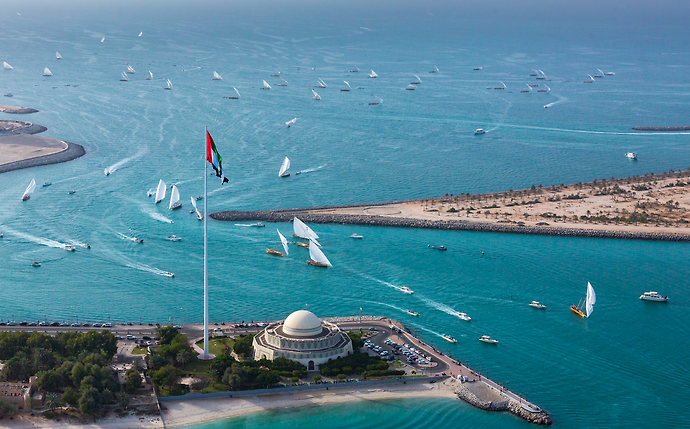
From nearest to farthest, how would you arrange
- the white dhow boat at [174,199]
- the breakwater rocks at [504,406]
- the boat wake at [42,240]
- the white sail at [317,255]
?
the breakwater rocks at [504,406], the white sail at [317,255], the boat wake at [42,240], the white dhow boat at [174,199]

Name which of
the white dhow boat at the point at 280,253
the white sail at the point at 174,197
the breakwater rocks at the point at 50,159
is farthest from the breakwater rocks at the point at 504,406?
the breakwater rocks at the point at 50,159

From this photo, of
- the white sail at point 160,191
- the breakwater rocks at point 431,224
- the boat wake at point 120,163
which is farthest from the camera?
the boat wake at point 120,163

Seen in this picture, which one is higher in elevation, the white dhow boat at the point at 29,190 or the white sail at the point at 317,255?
the white dhow boat at the point at 29,190

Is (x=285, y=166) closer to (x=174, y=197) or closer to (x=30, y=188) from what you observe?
(x=174, y=197)

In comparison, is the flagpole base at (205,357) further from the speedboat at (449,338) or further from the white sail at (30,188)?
the white sail at (30,188)

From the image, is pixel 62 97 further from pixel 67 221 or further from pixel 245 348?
pixel 245 348

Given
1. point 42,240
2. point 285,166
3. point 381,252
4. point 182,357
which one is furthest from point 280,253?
point 285,166

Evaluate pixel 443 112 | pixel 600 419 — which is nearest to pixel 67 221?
pixel 600 419

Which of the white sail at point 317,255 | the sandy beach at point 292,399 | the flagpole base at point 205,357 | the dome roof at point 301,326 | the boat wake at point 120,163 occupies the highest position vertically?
the boat wake at point 120,163
